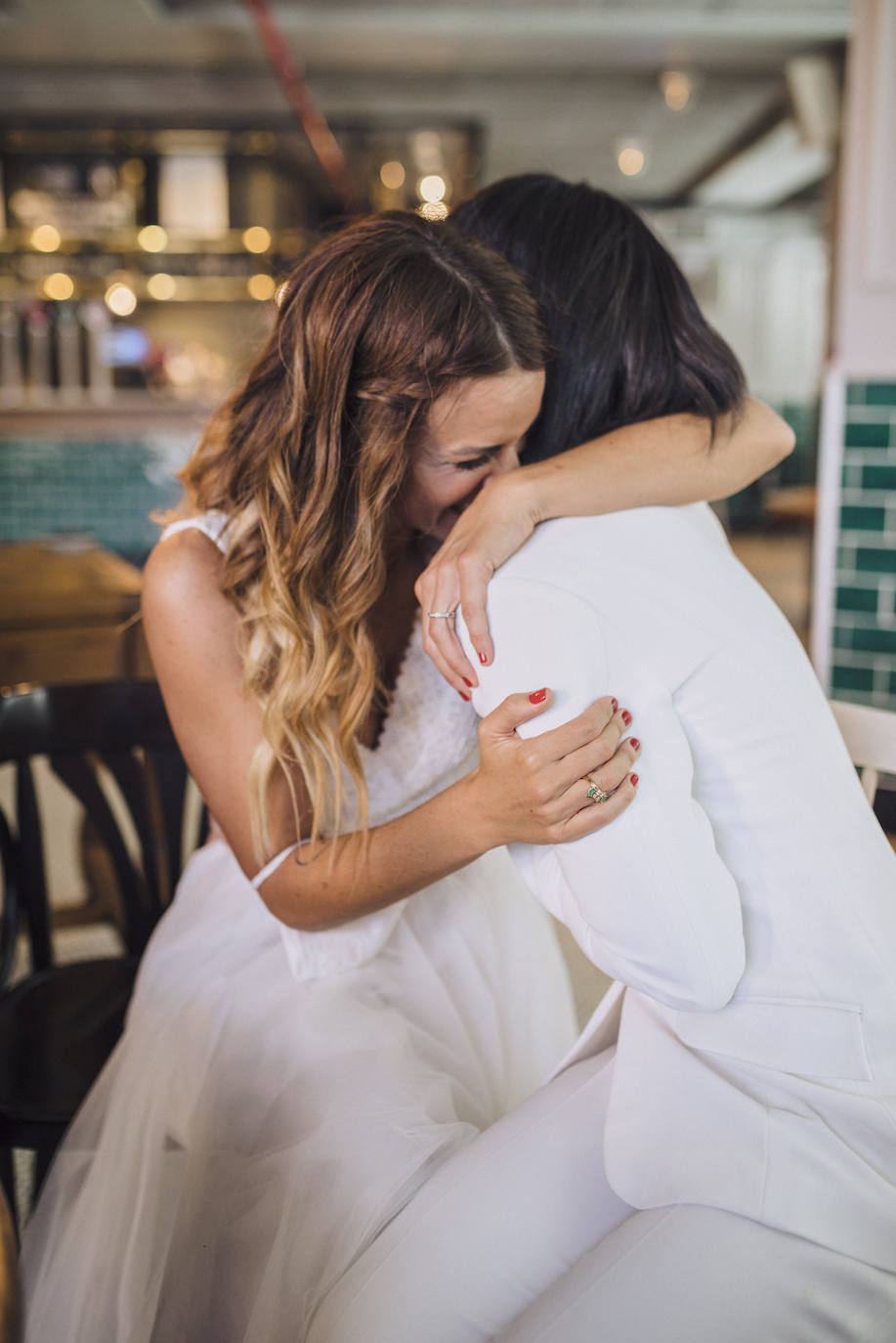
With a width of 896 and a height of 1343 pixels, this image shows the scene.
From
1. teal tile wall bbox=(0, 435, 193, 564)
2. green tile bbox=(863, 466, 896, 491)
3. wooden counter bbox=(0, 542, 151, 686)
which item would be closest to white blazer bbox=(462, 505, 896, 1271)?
wooden counter bbox=(0, 542, 151, 686)

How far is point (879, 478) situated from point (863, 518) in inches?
5.4

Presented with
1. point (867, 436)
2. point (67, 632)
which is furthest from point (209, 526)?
point (867, 436)

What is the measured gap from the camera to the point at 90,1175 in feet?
3.64

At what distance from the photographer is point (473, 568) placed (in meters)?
0.91

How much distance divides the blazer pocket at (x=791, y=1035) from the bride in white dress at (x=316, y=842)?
0.71ft

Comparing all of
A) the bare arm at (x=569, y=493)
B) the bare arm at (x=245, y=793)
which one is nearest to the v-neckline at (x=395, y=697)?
the bare arm at (x=245, y=793)

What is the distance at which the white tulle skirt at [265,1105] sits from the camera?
977mm

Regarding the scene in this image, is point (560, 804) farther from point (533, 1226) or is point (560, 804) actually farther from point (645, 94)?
point (645, 94)

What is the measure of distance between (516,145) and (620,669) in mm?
8075

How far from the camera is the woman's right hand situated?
2.67ft

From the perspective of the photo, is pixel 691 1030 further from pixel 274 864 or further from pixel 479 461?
pixel 479 461

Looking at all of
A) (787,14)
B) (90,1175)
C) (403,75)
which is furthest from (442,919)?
(403,75)

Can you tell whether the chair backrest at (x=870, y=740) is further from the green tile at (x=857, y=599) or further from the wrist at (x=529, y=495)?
the green tile at (x=857, y=599)

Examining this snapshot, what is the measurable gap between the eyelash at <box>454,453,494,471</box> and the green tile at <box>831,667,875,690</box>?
115 inches
